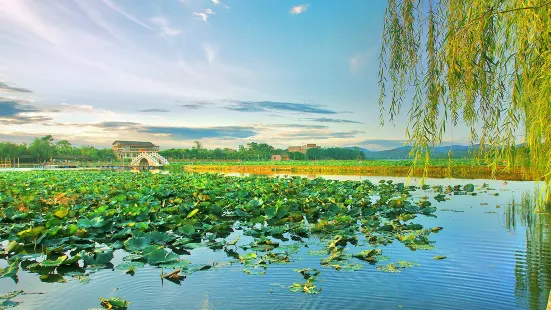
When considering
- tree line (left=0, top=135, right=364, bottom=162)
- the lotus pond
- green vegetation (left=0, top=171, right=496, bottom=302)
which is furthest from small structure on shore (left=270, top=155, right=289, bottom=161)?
the lotus pond

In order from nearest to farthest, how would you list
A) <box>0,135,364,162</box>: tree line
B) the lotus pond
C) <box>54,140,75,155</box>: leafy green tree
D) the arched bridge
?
the lotus pond → the arched bridge → <box>0,135,364,162</box>: tree line → <box>54,140,75,155</box>: leafy green tree

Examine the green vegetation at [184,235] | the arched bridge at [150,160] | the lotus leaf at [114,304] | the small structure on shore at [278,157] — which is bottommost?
the lotus leaf at [114,304]

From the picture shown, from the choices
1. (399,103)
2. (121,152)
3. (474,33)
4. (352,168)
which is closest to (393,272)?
(399,103)

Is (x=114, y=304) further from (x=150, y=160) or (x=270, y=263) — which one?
(x=150, y=160)

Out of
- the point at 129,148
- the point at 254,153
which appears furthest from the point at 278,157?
the point at 129,148

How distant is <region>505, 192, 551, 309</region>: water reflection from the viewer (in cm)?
390

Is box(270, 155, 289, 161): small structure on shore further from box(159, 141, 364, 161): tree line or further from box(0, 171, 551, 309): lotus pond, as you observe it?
box(0, 171, 551, 309): lotus pond

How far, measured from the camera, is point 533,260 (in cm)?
525

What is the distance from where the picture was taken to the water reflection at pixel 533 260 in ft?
12.8

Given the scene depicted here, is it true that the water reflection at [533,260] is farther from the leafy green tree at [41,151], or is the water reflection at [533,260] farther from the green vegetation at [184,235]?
the leafy green tree at [41,151]

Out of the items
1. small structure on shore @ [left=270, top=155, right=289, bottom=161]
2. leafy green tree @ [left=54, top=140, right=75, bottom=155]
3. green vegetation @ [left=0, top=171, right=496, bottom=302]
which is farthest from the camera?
small structure on shore @ [left=270, top=155, right=289, bottom=161]

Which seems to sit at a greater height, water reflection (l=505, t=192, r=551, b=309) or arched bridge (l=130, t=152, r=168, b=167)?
arched bridge (l=130, t=152, r=168, b=167)

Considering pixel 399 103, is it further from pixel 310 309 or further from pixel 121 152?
pixel 121 152

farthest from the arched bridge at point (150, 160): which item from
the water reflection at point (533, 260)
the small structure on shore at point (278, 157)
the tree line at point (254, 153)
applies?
the small structure on shore at point (278, 157)
